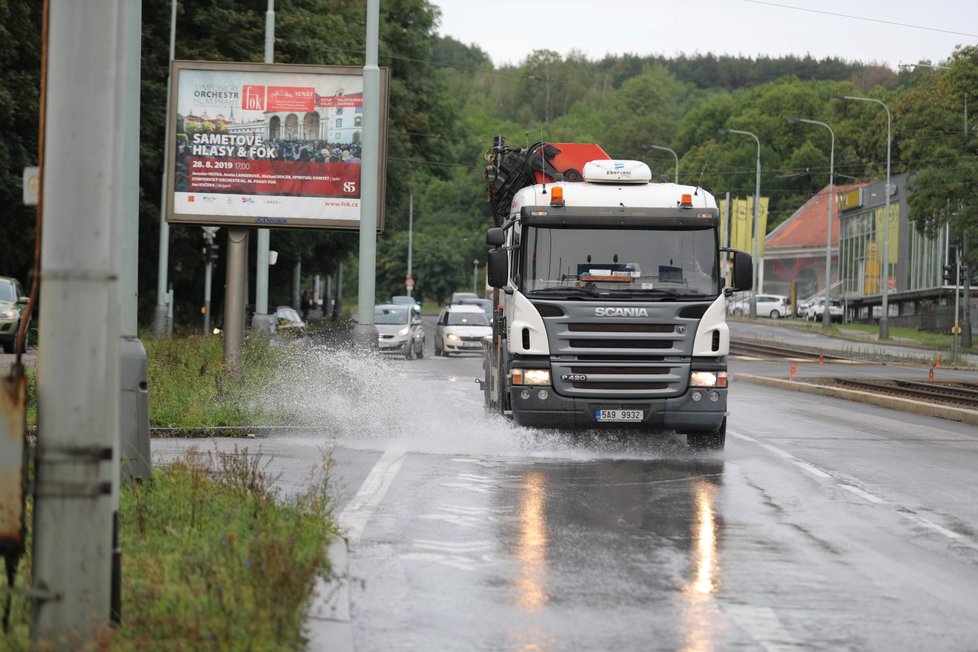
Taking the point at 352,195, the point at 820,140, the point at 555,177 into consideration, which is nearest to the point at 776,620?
the point at 555,177

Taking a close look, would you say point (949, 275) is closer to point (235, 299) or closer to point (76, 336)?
point (235, 299)

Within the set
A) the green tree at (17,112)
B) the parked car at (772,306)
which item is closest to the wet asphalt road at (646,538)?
the green tree at (17,112)

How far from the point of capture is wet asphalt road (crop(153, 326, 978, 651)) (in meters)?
7.25

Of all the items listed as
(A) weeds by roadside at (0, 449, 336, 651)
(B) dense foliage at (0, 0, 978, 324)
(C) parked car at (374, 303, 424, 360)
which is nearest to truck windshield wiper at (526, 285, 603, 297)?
(B) dense foliage at (0, 0, 978, 324)

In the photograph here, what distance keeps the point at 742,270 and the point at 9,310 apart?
21.9 meters

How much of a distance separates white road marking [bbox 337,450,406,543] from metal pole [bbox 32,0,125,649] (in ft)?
12.3

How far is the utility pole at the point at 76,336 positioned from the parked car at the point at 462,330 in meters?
41.3

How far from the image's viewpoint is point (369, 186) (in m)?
22.3

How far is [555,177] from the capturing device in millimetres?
19312

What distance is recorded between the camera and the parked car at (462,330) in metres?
48.2

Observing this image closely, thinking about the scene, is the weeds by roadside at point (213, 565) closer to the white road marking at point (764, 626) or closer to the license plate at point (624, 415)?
the white road marking at point (764, 626)

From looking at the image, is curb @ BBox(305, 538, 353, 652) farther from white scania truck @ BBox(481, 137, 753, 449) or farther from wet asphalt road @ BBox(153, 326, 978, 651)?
white scania truck @ BBox(481, 137, 753, 449)

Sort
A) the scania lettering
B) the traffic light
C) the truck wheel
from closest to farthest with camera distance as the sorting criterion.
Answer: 1. the scania lettering
2. the truck wheel
3. the traffic light

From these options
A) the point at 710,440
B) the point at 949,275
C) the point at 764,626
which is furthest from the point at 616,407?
the point at 949,275
